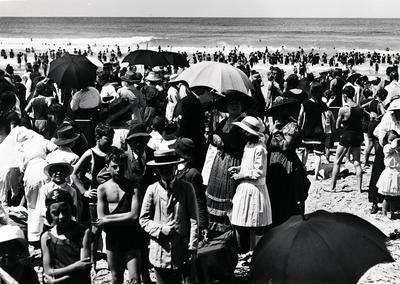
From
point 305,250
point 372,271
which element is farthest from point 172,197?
point 372,271

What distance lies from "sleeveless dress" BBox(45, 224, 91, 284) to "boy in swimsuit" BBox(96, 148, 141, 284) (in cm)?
42

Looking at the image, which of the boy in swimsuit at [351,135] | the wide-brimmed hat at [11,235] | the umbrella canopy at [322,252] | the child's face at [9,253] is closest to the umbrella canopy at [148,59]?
the boy in swimsuit at [351,135]

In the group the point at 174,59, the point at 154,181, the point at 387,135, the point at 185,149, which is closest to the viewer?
the point at 154,181

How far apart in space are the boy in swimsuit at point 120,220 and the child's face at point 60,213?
51 centimetres

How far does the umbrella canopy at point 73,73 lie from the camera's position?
31.7 feet

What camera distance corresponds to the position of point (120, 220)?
509 cm

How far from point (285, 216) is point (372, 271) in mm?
1053

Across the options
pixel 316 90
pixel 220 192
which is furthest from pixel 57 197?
pixel 316 90

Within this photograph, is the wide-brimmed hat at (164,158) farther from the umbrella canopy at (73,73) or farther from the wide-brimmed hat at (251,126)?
the umbrella canopy at (73,73)

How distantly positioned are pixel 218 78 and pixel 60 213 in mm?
4124

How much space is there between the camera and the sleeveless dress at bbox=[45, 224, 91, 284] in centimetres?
467

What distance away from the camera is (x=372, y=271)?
6.39 metres

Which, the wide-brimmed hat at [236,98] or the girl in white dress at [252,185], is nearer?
the girl in white dress at [252,185]

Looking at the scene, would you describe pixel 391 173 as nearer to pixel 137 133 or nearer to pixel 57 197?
pixel 137 133
